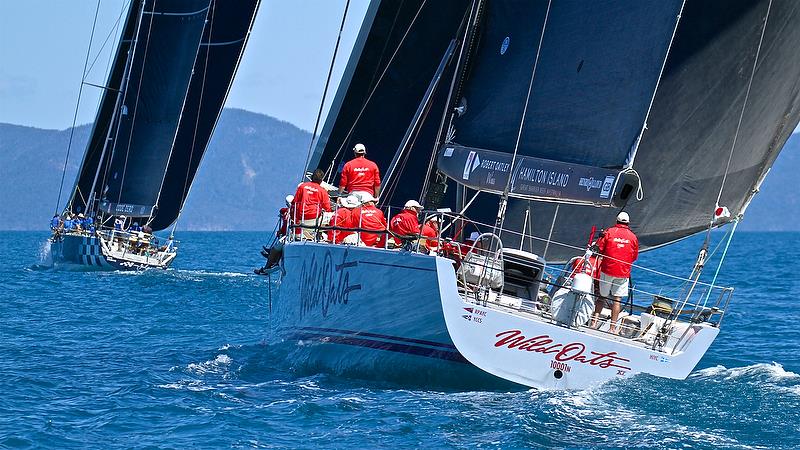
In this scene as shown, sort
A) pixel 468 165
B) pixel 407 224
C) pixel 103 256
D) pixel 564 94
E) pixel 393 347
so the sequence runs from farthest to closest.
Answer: pixel 103 256 → pixel 468 165 → pixel 564 94 → pixel 407 224 → pixel 393 347

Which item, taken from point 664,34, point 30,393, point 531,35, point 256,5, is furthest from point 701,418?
point 256,5

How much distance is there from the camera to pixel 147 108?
34.4 m

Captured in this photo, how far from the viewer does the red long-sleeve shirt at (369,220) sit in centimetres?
1273

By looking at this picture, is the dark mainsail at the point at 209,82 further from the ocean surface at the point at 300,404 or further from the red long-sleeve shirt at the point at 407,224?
the red long-sleeve shirt at the point at 407,224

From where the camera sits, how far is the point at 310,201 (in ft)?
45.5

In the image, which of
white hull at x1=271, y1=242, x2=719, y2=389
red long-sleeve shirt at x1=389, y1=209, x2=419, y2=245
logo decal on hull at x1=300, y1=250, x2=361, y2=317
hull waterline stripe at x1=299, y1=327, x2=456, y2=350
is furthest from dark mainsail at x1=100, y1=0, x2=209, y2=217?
white hull at x1=271, y1=242, x2=719, y2=389

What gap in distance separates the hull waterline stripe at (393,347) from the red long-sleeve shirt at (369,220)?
111 centimetres

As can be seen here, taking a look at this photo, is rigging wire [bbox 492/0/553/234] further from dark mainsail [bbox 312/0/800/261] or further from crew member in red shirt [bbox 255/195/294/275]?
crew member in red shirt [bbox 255/195/294/275]

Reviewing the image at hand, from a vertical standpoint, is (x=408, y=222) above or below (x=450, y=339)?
above

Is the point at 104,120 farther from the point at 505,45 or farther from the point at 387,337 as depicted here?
the point at 387,337

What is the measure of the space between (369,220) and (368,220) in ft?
0.03

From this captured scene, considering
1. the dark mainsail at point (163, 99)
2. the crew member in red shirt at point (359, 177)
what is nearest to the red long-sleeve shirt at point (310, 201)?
the crew member in red shirt at point (359, 177)

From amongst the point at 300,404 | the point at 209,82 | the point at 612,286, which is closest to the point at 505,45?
the point at 612,286

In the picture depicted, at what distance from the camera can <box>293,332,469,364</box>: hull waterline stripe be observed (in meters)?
10.8
